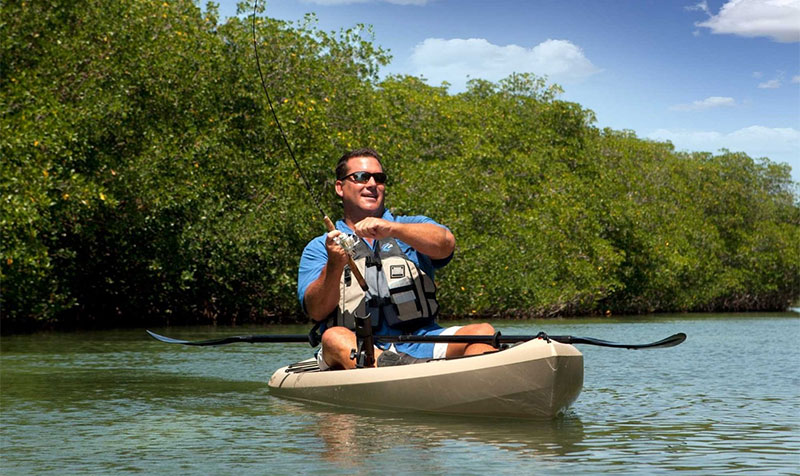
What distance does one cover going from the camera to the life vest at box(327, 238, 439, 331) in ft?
21.6

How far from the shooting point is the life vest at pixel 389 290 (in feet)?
21.6

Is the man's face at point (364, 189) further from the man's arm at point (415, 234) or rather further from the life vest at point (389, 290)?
the man's arm at point (415, 234)

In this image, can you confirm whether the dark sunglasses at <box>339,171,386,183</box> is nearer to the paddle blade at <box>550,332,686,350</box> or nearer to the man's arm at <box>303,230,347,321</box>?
the man's arm at <box>303,230,347,321</box>

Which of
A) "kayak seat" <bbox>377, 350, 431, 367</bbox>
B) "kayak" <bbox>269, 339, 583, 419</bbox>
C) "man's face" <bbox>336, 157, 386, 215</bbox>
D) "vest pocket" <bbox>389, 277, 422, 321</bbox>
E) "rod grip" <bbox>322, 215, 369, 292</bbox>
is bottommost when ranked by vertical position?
"kayak" <bbox>269, 339, 583, 419</bbox>

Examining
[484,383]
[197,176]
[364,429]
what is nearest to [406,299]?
[484,383]

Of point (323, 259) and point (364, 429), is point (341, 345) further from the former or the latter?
point (364, 429)

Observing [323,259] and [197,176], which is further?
[197,176]

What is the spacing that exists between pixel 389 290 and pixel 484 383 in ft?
2.63

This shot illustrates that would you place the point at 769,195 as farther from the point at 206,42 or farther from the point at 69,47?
the point at 69,47

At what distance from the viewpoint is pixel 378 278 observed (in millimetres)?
6598

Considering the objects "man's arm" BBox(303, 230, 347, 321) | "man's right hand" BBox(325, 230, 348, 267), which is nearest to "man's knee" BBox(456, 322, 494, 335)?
"man's arm" BBox(303, 230, 347, 321)

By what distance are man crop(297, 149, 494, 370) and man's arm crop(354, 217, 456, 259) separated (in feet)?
0.04

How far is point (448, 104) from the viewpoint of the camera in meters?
39.5

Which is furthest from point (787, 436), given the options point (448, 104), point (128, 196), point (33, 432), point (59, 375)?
point (448, 104)
